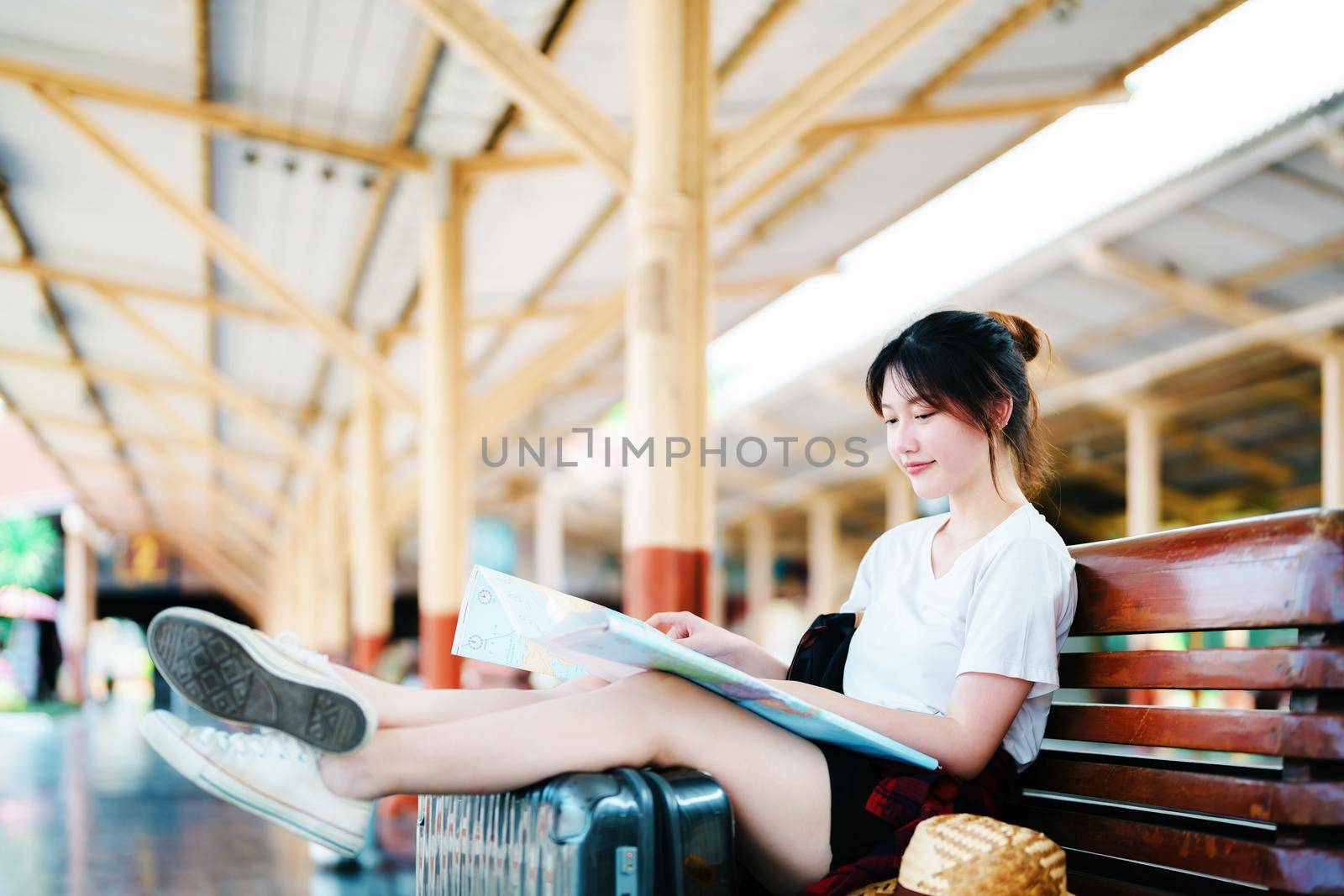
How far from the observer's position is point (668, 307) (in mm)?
4141

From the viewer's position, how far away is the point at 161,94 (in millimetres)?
6461

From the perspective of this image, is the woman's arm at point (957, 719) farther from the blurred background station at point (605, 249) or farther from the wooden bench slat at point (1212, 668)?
the blurred background station at point (605, 249)

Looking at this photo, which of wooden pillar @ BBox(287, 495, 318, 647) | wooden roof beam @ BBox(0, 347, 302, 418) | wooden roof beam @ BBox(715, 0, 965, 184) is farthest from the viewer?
wooden pillar @ BBox(287, 495, 318, 647)

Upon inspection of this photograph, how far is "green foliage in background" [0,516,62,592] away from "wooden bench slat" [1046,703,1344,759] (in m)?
30.9

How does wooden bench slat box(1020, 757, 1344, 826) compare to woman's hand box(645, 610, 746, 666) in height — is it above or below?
below

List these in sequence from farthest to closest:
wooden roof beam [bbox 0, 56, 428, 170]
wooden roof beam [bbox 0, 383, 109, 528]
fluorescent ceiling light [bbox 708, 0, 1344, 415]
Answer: wooden roof beam [bbox 0, 383, 109, 528], fluorescent ceiling light [bbox 708, 0, 1344, 415], wooden roof beam [bbox 0, 56, 428, 170]

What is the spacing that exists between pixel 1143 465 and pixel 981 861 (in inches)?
495

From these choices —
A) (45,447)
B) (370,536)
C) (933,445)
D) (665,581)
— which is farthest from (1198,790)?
(45,447)

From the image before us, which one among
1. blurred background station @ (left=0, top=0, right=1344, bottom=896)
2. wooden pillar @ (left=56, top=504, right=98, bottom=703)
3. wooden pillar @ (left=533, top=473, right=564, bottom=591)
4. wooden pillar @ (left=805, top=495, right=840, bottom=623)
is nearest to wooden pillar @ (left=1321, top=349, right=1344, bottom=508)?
blurred background station @ (left=0, top=0, right=1344, bottom=896)

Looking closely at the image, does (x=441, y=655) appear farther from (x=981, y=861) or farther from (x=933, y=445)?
(x=981, y=861)

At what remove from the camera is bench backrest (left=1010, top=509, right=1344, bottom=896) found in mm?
1309

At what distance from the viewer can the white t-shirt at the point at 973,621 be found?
1642 mm

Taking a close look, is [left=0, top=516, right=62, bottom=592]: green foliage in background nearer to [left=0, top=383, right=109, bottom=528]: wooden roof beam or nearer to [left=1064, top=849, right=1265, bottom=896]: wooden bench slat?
[left=0, top=383, right=109, bottom=528]: wooden roof beam

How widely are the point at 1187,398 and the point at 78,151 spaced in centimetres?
1095
